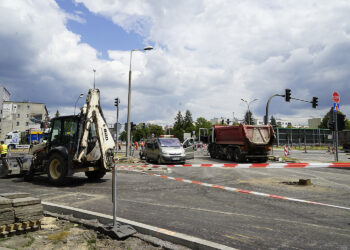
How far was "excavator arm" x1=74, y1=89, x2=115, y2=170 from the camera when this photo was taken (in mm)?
8805

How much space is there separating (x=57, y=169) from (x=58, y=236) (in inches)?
221

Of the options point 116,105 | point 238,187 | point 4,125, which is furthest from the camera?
point 4,125

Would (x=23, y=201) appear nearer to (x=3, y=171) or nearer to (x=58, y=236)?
(x=58, y=236)

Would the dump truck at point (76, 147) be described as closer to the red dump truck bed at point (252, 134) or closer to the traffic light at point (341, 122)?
the red dump truck bed at point (252, 134)

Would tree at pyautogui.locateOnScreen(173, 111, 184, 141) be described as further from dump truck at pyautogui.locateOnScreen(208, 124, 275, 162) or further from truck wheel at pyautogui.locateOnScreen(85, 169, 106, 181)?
truck wheel at pyautogui.locateOnScreen(85, 169, 106, 181)

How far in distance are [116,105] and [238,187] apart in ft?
58.4

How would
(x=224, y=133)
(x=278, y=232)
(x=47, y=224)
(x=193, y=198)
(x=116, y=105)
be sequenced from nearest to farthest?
(x=278, y=232), (x=47, y=224), (x=193, y=198), (x=224, y=133), (x=116, y=105)

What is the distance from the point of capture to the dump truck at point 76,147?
348 inches

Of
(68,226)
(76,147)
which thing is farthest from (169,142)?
(68,226)

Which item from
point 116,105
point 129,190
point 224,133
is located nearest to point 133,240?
point 129,190

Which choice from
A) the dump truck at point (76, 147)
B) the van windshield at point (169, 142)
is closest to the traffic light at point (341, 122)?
the van windshield at point (169, 142)

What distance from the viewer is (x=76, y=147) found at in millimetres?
8812

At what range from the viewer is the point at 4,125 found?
85000 mm

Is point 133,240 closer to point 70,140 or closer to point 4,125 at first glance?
point 70,140
